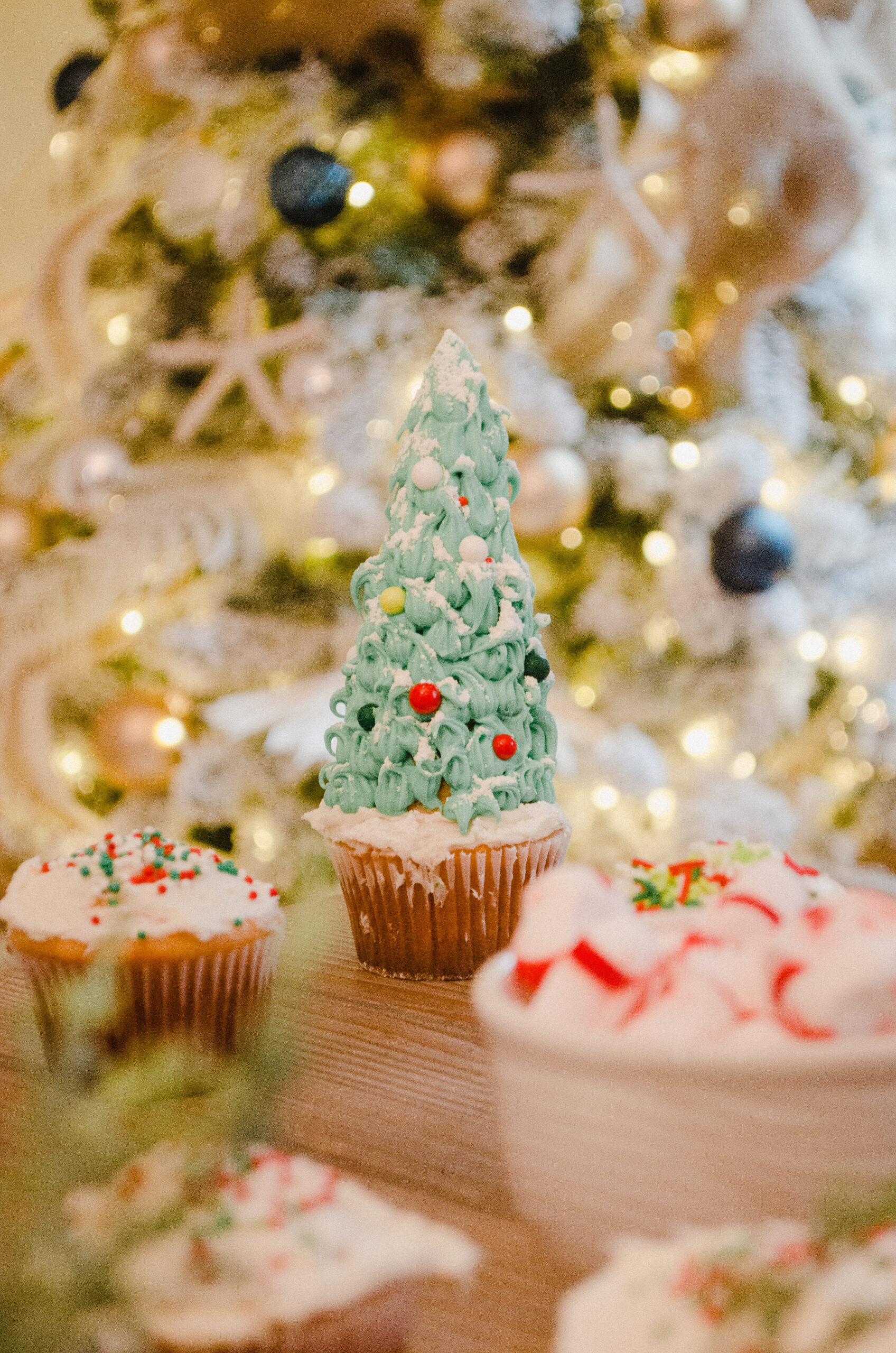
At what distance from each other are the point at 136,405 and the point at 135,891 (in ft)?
Result: 6.03

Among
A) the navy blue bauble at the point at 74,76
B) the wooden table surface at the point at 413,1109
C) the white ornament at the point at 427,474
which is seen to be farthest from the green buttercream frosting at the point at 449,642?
the navy blue bauble at the point at 74,76

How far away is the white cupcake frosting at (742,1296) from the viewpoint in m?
0.50

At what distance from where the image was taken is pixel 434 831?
1485 mm

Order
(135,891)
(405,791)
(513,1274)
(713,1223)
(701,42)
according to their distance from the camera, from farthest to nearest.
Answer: (701,42), (405,791), (135,891), (513,1274), (713,1223)

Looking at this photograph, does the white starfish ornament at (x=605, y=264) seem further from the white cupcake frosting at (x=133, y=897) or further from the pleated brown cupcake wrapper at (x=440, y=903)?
the white cupcake frosting at (x=133, y=897)

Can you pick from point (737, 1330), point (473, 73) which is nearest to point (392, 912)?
point (737, 1330)

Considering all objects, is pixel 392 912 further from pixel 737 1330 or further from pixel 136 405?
pixel 136 405

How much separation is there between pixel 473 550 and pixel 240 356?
51.7 inches

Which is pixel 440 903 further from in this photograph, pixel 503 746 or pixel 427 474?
pixel 427 474

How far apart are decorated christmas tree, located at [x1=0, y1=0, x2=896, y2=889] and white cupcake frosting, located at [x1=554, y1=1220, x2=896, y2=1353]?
174 centimetres

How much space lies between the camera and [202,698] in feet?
8.84

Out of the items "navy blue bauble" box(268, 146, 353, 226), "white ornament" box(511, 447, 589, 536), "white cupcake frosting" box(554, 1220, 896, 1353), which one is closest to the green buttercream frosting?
"white ornament" box(511, 447, 589, 536)

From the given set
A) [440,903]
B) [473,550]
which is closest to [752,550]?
[473,550]

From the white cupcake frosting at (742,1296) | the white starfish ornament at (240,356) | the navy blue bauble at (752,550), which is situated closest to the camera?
the white cupcake frosting at (742,1296)
